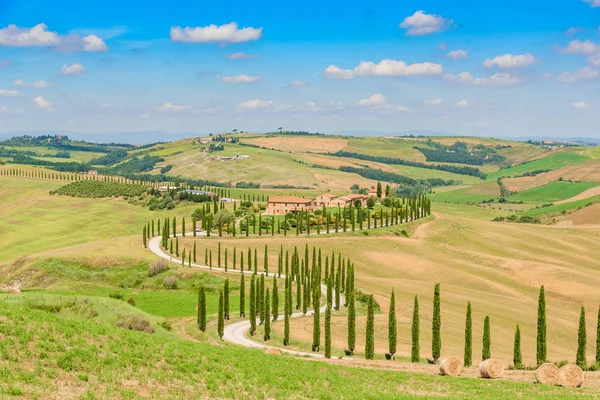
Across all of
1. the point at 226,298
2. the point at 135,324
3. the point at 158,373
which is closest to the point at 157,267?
the point at 226,298

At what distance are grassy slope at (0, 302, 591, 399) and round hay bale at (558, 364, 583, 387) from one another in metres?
0.85

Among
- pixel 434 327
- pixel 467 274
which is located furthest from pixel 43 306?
pixel 467 274

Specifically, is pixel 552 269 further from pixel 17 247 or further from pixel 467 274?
pixel 17 247

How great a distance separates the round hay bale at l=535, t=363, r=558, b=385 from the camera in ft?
151

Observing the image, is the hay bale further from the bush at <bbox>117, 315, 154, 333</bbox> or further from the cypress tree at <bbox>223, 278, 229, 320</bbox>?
the cypress tree at <bbox>223, 278, 229, 320</bbox>

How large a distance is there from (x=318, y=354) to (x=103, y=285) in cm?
5504

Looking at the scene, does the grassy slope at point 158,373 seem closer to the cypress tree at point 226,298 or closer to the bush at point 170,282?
the cypress tree at point 226,298

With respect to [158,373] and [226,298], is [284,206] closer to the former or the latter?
[226,298]

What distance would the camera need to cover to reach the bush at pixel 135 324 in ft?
181

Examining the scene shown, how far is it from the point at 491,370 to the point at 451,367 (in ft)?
10.3

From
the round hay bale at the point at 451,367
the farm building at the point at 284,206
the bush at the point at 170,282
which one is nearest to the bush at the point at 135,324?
the round hay bale at the point at 451,367

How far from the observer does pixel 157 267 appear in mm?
114500

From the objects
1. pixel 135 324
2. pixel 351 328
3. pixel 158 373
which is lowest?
pixel 351 328

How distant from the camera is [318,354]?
6888 centimetres
